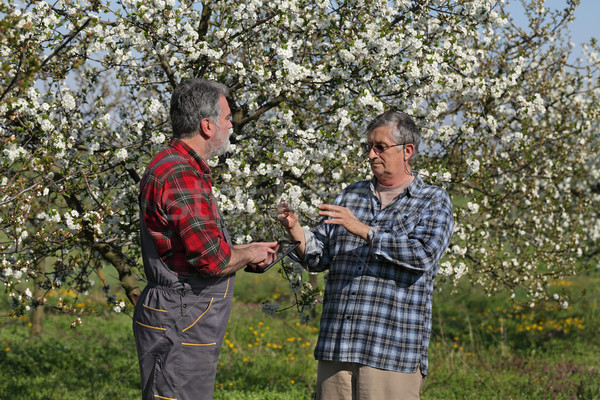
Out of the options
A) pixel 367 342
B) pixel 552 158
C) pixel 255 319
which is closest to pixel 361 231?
pixel 367 342

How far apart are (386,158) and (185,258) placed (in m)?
1.26

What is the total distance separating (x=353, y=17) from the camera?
5605mm

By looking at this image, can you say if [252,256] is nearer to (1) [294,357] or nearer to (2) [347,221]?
(2) [347,221]

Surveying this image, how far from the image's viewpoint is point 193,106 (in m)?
2.97

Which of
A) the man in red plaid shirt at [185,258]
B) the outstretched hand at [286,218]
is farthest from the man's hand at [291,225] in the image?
the man in red plaid shirt at [185,258]

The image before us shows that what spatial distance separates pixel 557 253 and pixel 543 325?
3616 millimetres

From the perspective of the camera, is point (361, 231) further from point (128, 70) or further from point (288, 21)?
point (128, 70)

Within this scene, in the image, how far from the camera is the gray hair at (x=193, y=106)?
2.98 m

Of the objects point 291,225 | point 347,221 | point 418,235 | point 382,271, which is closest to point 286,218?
point 291,225

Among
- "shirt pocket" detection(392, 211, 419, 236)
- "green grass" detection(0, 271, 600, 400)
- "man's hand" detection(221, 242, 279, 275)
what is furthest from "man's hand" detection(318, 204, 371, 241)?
"green grass" detection(0, 271, 600, 400)

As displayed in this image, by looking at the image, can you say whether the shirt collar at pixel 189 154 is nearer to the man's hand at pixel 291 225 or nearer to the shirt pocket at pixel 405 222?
the man's hand at pixel 291 225

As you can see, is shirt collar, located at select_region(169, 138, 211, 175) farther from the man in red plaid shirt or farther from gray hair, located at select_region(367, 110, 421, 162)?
gray hair, located at select_region(367, 110, 421, 162)

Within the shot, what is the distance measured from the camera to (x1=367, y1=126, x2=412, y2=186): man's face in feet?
11.2

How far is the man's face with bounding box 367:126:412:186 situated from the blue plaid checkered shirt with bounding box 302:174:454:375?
12 cm
